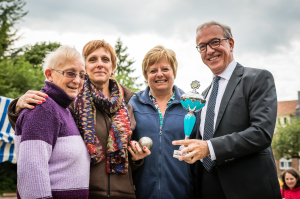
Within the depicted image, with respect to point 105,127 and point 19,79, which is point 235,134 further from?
point 19,79

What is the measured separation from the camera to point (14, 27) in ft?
67.8

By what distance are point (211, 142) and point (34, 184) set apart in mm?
1653

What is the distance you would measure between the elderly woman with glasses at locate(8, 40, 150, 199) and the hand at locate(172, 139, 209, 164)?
24.3 inches

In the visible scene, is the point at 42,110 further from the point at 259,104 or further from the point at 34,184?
the point at 259,104

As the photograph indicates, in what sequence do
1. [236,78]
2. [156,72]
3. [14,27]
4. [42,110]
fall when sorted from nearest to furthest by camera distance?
[42,110]
[236,78]
[156,72]
[14,27]

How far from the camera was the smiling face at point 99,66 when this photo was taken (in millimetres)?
3369

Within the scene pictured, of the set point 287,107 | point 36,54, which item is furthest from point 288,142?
point 36,54

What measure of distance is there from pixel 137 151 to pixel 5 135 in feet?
24.3

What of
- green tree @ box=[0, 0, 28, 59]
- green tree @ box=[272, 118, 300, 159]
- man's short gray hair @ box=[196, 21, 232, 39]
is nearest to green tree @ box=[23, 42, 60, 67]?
green tree @ box=[0, 0, 28, 59]

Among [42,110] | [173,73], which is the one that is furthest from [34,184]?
[173,73]

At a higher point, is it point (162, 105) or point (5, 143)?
point (162, 105)

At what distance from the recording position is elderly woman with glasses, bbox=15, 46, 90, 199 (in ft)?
7.34

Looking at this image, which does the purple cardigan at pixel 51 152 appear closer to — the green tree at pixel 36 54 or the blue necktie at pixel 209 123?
the blue necktie at pixel 209 123

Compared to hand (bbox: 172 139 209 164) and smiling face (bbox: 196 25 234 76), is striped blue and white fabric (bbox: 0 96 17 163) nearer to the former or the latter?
smiling face (bbox: 196 25 234 76)
